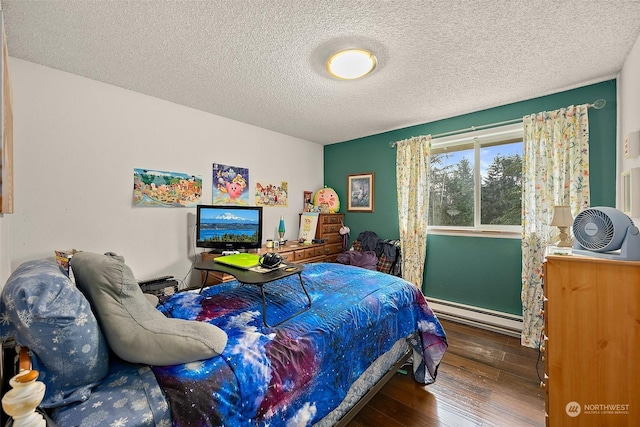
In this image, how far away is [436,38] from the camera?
1785 mm

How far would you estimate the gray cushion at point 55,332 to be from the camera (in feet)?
2.60

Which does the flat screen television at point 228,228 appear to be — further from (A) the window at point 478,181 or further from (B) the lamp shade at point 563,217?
(B) the lamp shade at point 563,217

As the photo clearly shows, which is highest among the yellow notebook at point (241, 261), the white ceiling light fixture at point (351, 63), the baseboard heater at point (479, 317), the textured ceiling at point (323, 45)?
the textured ceiling at point (323, 45)

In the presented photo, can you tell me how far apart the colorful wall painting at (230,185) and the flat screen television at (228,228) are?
0.35 meters

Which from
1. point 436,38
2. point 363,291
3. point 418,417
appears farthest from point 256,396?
point 436,38

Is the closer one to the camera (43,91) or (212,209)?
(43,91)

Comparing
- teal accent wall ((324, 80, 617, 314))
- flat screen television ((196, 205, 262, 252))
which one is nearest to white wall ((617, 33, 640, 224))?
teal accent wall ((324, 80, 617, 314))

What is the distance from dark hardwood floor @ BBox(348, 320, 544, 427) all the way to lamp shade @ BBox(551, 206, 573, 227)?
1239 mm

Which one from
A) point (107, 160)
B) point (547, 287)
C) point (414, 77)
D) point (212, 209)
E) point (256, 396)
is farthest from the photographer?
point (212, 209)

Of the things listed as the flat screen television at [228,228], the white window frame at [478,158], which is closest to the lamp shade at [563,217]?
the white window frame at [478,158]

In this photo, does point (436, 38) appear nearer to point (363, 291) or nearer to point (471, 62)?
point (471, 62)

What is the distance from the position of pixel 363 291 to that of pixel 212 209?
2010mm

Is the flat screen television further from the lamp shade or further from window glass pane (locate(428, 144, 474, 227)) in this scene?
the lamp shade

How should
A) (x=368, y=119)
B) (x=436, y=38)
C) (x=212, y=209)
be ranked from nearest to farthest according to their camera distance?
(x=436, y=38) < (x=212, y=209) < (x=368, y=119)
